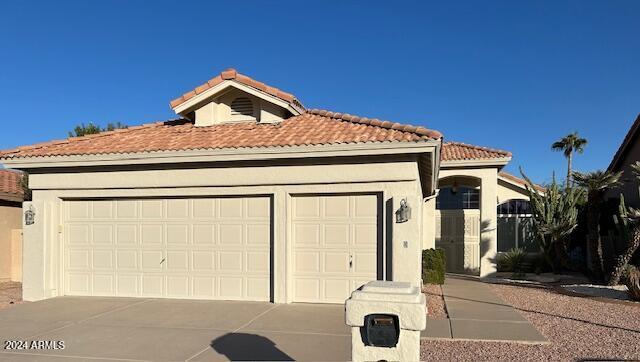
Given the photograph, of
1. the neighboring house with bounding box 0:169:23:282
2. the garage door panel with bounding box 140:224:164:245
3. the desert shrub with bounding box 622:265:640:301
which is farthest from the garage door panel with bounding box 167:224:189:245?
the desert shrub with bounding box 622:265:640:301

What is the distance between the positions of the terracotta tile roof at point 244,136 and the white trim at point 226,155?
93 millimetres

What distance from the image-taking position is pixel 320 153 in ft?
33.4

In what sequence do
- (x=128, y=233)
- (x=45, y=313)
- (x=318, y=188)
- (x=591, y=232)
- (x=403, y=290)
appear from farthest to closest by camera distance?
1. (x=591, y=232)
2. (x=128, y=233)
3. (x=318, y=188)
4. (x=45, y=313)
5. (x=403, y=290)

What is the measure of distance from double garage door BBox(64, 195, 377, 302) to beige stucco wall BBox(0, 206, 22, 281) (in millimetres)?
5508

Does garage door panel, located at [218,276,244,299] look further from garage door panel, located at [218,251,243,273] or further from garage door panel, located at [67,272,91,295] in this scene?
garage door panel, located at [67,272,91,295]

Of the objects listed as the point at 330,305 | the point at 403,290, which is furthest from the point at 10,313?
the point at 403,290

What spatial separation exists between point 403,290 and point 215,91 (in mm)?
9191

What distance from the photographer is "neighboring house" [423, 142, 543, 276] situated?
57.8 feet

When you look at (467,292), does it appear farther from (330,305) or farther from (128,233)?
(128,233)

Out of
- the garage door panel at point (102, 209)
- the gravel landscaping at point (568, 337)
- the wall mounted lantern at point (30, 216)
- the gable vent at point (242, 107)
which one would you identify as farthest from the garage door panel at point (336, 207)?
the wall mounted lantern at point (30, 216)

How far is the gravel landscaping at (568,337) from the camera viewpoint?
6918mm

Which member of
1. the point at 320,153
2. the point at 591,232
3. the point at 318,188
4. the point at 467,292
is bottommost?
the point at 467,292

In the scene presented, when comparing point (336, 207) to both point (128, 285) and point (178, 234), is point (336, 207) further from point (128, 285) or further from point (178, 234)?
point (128, 285)

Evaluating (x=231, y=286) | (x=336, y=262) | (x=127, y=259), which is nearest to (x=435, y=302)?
(x=336, y=262)
